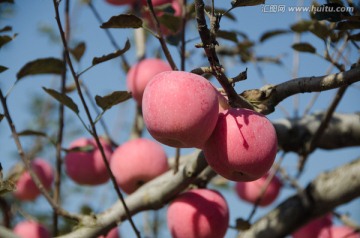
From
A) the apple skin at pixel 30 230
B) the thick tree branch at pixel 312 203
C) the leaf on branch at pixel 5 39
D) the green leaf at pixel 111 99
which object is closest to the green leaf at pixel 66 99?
the green leaf at pixel 111 99

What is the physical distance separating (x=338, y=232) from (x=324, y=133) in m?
0.29

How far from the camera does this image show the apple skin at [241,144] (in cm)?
66

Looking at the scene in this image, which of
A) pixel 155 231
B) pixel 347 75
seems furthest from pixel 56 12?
pixel 155 231

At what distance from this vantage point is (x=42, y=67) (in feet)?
3.91

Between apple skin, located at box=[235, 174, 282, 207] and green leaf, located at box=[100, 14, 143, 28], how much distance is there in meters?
0.98

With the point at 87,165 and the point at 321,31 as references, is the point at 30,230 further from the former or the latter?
the point at 321,31

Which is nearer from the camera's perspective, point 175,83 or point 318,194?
point 175,83

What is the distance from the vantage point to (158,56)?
1.84m

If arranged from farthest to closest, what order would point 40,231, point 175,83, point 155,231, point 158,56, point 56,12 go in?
1. point 158,56
2. point 40,231
3. point 155,231
4. point 56,12
5. point 175,83

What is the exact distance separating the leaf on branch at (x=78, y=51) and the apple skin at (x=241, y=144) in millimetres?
672

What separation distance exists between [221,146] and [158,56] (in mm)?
1216

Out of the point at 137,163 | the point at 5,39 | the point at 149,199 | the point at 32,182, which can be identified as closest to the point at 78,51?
the point at 5,39

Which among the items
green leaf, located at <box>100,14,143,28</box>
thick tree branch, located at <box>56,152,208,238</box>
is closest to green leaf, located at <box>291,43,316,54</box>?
thick tree branch, located at <box>56,152,208,238</box>

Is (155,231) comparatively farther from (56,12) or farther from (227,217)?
(56,12)
